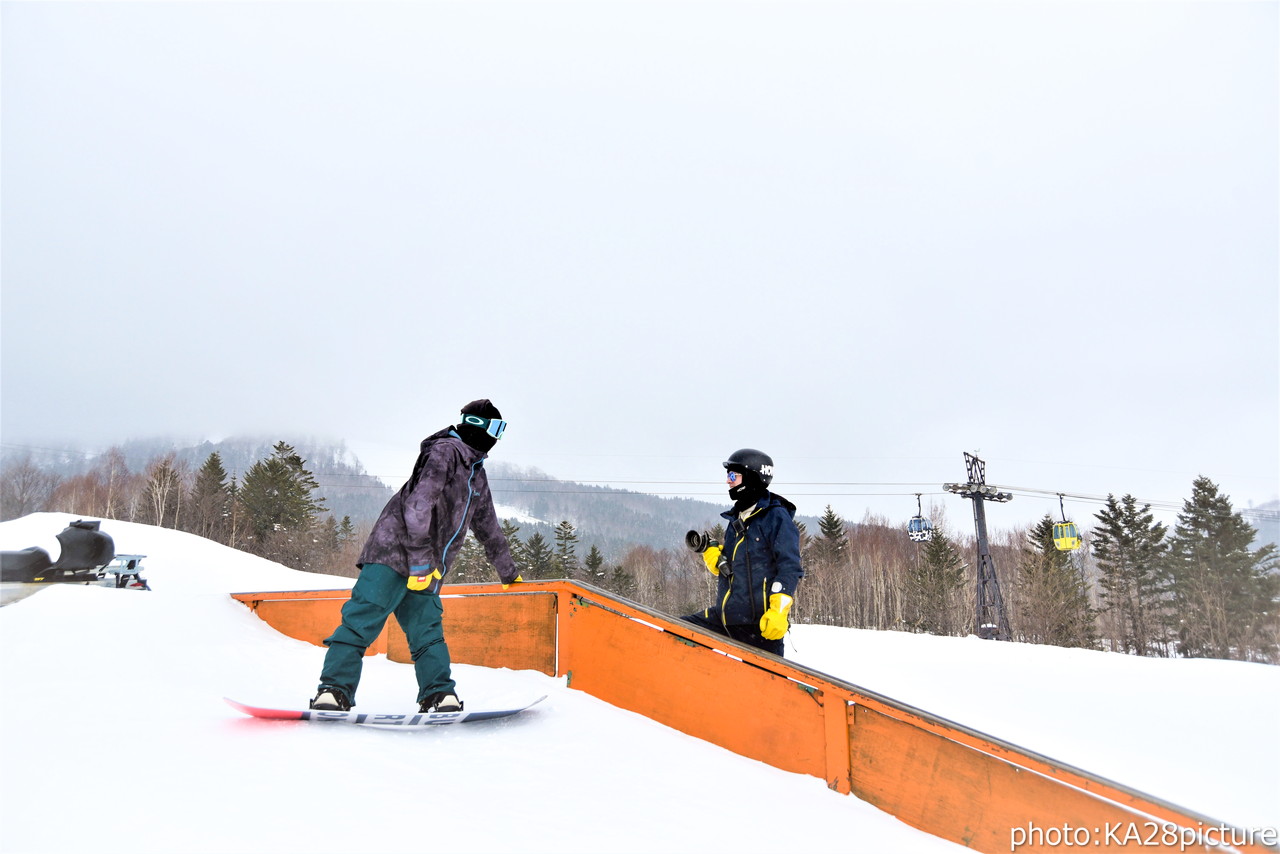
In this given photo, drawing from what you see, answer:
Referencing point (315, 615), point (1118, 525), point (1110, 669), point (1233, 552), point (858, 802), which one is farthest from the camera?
point (1118, 525)

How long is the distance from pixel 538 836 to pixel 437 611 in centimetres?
171

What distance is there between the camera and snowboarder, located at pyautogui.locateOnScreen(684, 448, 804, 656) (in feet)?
13.6

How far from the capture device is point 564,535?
53688mm

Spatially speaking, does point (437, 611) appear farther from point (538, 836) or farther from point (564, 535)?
point (564, 535)

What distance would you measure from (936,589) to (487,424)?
46997 mm

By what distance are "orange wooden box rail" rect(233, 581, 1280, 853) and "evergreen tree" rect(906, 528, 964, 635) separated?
44.0 metres

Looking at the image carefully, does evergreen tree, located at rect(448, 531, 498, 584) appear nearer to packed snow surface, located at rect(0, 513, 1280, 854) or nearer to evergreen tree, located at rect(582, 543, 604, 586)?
evergreen tree, located at rect(582, 543, 604, 586)

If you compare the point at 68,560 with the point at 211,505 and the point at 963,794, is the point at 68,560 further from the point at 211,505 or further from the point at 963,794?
the point at 211,505

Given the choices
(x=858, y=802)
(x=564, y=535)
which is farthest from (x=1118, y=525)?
(x=858, y=802)

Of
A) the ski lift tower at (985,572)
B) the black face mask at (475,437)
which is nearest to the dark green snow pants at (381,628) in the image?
the black face mask at (475,437)

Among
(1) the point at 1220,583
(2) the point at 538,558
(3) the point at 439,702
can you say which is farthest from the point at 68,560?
(1) the point at 1220,583

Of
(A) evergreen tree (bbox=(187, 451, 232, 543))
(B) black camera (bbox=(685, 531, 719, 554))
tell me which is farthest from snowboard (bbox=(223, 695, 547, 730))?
(A) evergreen tree (bbox=(187, 451, 232, 543))

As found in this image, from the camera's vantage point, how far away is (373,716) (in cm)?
324

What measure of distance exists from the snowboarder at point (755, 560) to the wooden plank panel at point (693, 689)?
1.05 feet
